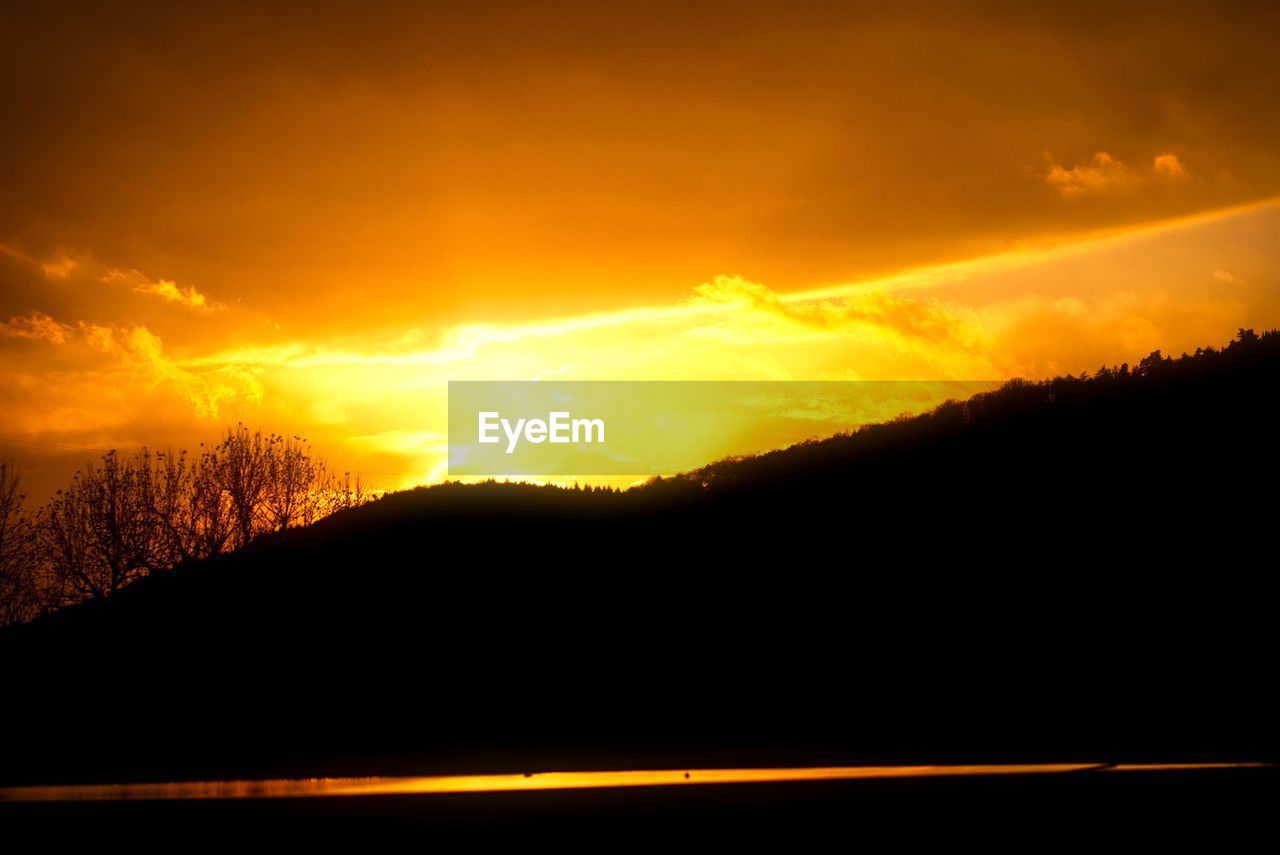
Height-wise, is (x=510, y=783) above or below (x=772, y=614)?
above

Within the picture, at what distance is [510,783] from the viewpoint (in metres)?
2.40

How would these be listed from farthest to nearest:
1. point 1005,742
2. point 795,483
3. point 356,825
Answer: point 795,483
point 1005,742
point 356,825

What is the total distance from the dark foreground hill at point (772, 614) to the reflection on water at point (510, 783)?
8.31m

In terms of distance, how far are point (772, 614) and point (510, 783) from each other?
16.9 metres

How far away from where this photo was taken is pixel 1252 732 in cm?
1213

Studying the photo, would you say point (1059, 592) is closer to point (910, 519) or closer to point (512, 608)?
point (910, 519)

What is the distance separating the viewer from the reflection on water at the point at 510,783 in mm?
Result: 2303

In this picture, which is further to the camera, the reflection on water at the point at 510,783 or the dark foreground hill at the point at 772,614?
the dark foreground hill at the point at 772,614

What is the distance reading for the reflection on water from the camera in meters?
2.30

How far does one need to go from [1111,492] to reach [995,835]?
20.0 metres

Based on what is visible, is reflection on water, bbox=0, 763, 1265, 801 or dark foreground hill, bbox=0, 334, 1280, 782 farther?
dark foreground hill, bbox=0, 334, 1280, 782

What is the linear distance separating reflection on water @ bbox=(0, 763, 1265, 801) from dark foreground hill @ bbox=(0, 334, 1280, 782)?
327 inches

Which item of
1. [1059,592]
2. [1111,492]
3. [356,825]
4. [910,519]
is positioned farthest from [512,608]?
[356,825]

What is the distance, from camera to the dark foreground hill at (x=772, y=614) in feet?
48.4
